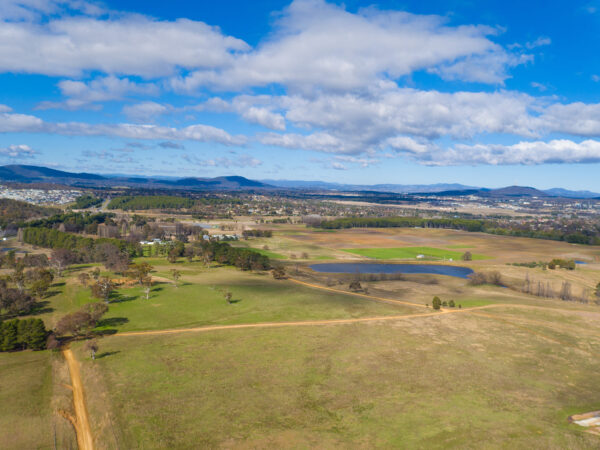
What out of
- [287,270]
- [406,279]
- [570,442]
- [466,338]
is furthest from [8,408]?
[406,279]

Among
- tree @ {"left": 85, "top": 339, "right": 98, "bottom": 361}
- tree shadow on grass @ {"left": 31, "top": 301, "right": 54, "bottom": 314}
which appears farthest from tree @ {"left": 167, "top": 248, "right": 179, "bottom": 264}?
tree @ {"left": 85, "top": 339, "right": 98, "bottom": 361}

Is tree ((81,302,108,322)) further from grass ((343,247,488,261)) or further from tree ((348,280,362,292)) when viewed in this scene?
grass ((343,247,488,261))

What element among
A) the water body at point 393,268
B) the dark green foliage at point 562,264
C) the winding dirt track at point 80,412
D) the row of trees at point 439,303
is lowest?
the winding dirt track at point 80,412

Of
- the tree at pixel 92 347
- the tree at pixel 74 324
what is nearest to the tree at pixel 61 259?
the tree at pixel 74 324

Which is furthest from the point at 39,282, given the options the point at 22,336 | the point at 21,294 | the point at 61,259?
the point at 61,259

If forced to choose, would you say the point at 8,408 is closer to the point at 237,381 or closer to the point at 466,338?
the point at 237,381

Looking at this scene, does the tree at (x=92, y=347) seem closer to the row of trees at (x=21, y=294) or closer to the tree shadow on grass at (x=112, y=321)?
the tree shadow on grass at (x=112, y=321)

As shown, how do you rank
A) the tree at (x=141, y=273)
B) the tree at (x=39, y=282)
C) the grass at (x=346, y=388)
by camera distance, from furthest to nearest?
the tree at (x=141, y=273) < the tree at (x=39, y=282) < the grass at (x=346, y=388)
